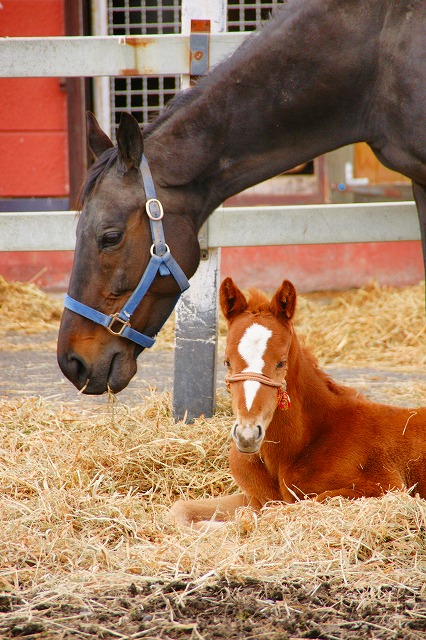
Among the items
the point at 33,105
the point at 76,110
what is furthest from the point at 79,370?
the point at 33,105

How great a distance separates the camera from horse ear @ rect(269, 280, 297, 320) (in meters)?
3.10

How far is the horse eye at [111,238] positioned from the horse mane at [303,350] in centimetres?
58

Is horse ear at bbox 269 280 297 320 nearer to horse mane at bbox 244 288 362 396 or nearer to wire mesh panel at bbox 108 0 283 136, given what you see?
horse mane at bbox 244 288 362 396

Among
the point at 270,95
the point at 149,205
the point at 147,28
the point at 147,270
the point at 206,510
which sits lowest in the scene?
the point at 206,510

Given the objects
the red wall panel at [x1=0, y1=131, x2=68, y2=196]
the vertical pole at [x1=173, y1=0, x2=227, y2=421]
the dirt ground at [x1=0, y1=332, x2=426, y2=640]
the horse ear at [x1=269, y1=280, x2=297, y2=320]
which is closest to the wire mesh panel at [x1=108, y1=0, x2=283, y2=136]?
the red wall panel at [x1=0, y1=131, x2=68, y2=196]

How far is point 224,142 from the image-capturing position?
303cm

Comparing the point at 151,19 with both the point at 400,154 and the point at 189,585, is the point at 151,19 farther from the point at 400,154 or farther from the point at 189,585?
the point at 189,585

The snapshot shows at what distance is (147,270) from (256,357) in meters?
0.48

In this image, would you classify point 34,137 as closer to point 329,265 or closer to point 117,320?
point 329,265

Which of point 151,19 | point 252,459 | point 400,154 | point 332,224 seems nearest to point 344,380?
point 332,224

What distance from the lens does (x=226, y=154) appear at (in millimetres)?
3051

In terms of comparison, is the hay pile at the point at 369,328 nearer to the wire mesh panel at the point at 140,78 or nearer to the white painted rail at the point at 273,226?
the white painted rail at the point at 273,226

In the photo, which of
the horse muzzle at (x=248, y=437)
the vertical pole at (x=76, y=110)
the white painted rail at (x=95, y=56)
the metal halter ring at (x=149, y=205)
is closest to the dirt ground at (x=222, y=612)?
the horse muzzle at (x=248, y=437)

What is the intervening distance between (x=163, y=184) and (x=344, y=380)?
8.47 ft
